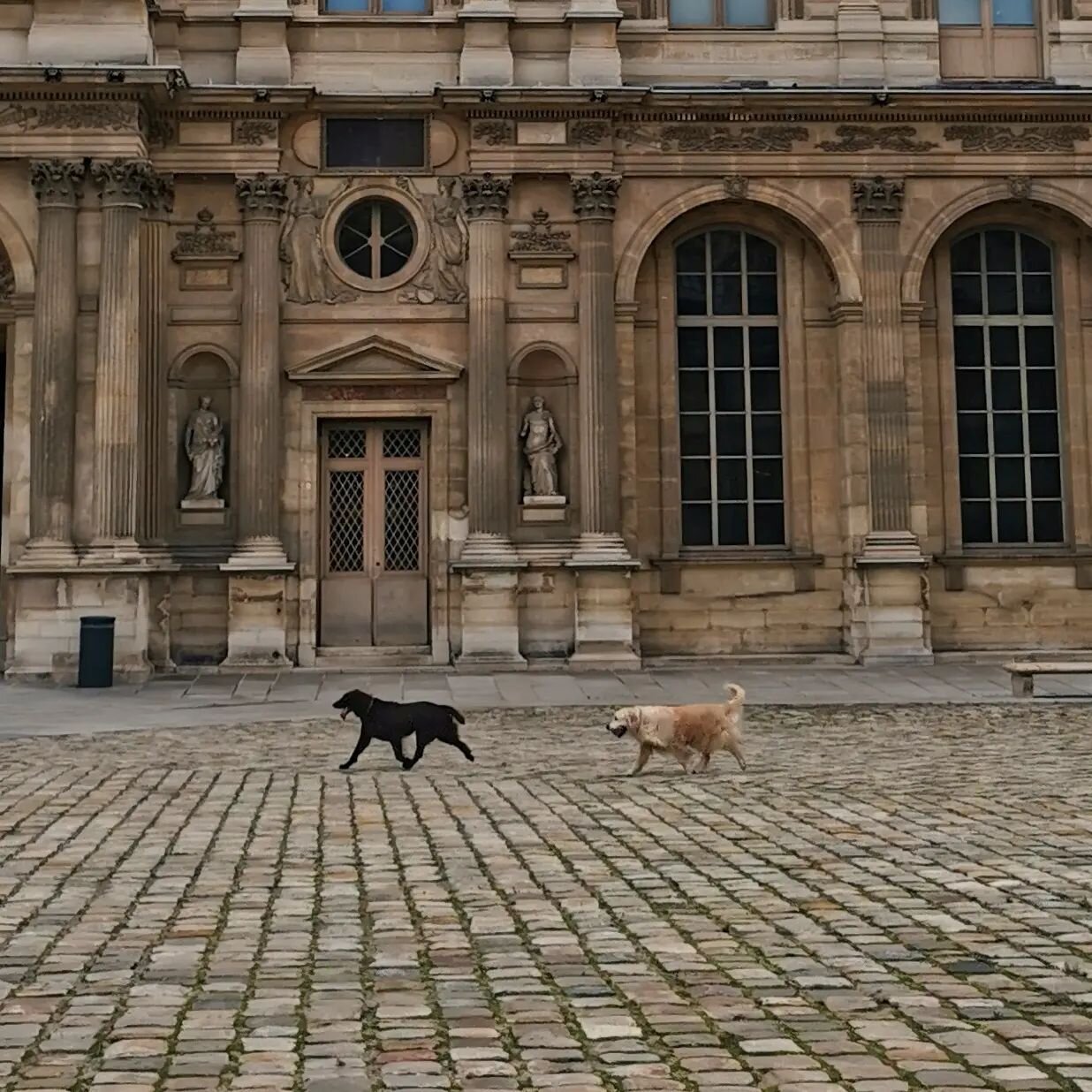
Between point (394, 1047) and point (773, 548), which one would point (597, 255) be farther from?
point (394, 1047)

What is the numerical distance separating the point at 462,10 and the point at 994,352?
10.1 meters

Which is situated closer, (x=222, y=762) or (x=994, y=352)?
(x=222, y=762)

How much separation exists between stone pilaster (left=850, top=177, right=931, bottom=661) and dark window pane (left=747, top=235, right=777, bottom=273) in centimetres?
147

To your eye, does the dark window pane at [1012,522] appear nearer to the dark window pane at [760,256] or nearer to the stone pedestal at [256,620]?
the dark window pane at [760,256]

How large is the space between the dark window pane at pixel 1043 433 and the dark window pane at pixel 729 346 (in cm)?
484

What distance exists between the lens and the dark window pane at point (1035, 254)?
22094mm

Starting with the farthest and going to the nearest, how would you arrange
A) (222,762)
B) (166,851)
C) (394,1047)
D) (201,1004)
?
(222,762)
(166,851)
(201,1004)
(394,1047)

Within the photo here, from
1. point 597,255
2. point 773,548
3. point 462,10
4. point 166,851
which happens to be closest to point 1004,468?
point 773,548

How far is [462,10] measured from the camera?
20.8 m

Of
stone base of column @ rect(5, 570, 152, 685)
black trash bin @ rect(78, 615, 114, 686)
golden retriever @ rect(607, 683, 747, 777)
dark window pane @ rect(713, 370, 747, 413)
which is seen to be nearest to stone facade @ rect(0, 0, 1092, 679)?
dark window pane @ rect(713, 370, 747, 413)

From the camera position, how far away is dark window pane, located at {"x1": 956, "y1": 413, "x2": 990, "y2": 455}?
856 inches

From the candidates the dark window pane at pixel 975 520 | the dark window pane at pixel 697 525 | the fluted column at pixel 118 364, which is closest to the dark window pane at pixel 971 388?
the dark window pane at pixel 975 520

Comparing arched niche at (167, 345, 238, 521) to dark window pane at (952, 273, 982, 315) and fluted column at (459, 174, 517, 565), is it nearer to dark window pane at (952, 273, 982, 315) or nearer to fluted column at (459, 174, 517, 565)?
fluted column at (459, 174, 517, 565)

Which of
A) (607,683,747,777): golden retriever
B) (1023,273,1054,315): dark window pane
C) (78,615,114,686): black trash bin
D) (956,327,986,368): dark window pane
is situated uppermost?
(1023,273,1054,315): dark window pane
